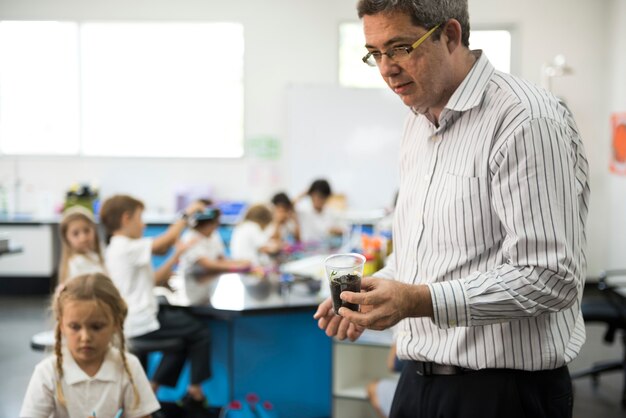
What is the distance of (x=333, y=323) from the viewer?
1502 mm

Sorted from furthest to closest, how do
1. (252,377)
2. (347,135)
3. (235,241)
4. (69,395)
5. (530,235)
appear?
(347,135), (235,241), (252,377), (69,395), (530,235)

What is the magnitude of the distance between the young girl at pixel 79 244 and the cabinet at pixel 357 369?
121 cm

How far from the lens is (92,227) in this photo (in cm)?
347

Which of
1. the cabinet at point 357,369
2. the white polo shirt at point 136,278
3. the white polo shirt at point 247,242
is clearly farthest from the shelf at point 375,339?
the white polo shirt at point 247,242

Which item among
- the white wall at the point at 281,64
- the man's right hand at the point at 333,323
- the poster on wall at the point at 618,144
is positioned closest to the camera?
the man's right hand at the point at 333,323

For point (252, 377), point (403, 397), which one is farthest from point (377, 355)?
point (403, 397)

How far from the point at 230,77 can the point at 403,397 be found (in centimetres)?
610

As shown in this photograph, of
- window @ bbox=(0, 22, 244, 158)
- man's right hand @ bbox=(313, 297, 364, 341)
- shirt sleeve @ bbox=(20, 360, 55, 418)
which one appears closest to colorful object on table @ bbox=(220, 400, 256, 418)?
shirt sleeve @ bbox=(20, 360, 55, 418)

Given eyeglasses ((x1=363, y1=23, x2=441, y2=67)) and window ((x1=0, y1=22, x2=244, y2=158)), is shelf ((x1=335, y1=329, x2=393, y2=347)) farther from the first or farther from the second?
window ((x1=0, y1=22, x2=244, y2=158))

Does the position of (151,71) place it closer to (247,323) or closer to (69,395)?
(247,323)

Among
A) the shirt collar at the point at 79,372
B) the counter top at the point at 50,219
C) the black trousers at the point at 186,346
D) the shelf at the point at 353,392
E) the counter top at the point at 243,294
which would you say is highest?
the counter top at the point at 50,219

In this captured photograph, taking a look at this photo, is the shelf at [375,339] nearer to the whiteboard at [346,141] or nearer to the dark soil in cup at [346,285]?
the dark soil in cup at [346,285]

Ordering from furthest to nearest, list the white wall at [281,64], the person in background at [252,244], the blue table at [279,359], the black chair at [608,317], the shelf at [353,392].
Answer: the white wall at [281,64] < the person in background at [252,244] < the black chair at [608,317] < the blue table at [279,359] < the shelf at [353,392]

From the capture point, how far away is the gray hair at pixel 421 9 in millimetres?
1349
